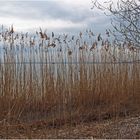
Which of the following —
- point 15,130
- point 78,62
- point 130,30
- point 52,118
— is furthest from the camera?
point 78,62

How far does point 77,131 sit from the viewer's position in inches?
193

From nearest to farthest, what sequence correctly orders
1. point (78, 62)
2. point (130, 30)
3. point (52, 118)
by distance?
point (130, 30), point (52, 118), point (78, 62)

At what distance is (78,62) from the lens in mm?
6375

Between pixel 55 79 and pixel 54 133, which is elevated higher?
pixel 55 79

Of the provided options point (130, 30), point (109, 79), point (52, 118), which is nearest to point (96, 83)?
point (109, 79)

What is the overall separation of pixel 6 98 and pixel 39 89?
534mm

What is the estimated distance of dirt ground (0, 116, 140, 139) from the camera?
179 inches

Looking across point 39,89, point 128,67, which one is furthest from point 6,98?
point 128,67

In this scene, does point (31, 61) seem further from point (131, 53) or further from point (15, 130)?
point (131, 53)

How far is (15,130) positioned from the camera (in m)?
5.07

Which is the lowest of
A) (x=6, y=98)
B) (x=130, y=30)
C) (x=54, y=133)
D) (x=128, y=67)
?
(x=54, y=133)

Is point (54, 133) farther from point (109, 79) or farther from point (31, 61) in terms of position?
point (109, 79)

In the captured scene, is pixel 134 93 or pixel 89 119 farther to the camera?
pixel 134 93

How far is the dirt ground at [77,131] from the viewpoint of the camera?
455 centimetres
